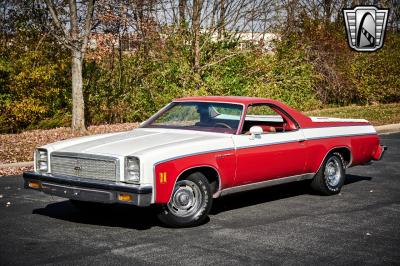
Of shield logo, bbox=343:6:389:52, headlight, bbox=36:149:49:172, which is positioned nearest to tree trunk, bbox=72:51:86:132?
headlight, bbox=36:149:49:172

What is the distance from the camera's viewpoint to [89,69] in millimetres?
20312

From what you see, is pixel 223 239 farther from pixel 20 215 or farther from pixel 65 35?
pixel 65 35

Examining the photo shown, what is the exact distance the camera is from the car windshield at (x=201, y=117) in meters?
7.93

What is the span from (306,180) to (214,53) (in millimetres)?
13438

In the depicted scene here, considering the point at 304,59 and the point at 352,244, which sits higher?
the point at 304,59

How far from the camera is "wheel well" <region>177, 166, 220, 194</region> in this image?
7043 mm

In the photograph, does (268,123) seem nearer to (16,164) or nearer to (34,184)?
(34,184)

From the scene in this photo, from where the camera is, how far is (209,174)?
740 cm

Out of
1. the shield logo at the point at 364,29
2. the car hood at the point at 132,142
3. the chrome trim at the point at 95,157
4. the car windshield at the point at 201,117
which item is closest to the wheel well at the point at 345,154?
the car windshield at the point at 201,117

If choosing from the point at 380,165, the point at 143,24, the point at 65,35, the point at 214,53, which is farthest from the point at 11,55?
the point at 380,165

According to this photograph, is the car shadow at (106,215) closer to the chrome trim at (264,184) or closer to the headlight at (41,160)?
the headlight at (41,160)

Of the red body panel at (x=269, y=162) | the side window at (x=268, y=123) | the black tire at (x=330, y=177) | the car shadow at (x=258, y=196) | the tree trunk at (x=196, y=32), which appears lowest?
the car shadow at (x=258, y=196)

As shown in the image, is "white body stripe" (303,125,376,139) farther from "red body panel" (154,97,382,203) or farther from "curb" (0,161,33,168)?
"curb" (0,161,33,168)

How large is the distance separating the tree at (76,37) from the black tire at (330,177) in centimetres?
1000
